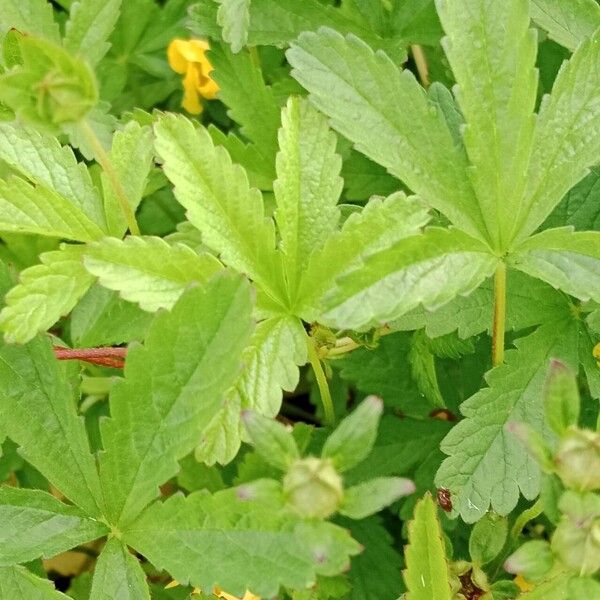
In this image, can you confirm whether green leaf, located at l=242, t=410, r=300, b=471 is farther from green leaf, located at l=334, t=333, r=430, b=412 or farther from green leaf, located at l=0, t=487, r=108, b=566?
green leaf, located at l=334, t=333, r=430, b=412

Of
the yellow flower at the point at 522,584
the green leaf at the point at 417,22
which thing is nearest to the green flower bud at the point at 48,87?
the green leaf at the point at 417,22

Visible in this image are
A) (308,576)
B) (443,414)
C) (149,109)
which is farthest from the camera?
(149,109)

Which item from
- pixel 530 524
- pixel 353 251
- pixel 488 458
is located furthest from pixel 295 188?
pixel 530 524

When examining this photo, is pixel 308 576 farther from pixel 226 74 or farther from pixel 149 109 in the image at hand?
pixel 149 109

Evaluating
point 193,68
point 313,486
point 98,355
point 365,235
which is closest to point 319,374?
point 365,235

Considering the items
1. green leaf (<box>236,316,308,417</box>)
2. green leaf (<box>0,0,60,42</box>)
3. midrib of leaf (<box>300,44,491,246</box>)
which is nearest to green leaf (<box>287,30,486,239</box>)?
midrib of leaf (<box>300,44,491,246</box>)

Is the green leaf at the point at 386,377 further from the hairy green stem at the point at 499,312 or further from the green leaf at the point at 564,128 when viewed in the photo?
the green leaf at the point at 564,128

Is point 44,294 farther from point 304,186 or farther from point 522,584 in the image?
point 522,584
